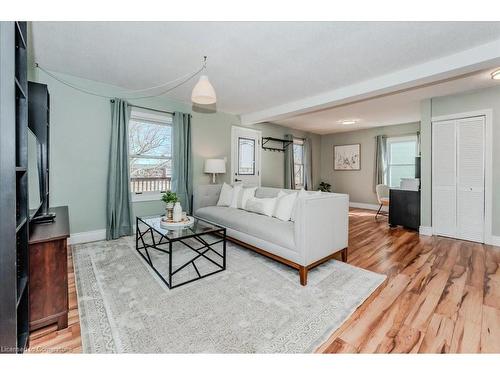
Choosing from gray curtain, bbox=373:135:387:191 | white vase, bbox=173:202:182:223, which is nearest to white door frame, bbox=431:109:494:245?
gray curtain, bbox=373:135:387:191

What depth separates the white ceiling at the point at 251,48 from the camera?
2.02 m

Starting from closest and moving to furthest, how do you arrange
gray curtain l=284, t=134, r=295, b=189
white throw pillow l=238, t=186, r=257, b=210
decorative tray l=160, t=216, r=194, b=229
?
1. decorative tray l=160, t=216, r=194, b=229
2. white throw pillow l=238, t=186, r=257, b=210
3. gray curtain l=284, t=134, r=295, b=189

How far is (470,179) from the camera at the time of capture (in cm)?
350

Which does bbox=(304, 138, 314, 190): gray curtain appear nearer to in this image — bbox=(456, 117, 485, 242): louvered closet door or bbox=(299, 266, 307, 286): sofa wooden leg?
bbox=(456, 117, 485, 242): louvered closet door

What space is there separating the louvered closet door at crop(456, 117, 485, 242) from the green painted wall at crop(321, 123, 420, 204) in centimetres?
241

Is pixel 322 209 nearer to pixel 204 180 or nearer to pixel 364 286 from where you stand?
pixel 364 286

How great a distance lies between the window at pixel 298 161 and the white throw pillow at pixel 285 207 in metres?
3.86

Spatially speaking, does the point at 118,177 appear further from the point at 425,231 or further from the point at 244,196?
the point at 425,231

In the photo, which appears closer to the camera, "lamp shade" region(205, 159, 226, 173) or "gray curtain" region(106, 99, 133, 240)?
"gray curtain" region(106, 99, 133, 240)

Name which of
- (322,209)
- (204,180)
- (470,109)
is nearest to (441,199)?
(470,109)

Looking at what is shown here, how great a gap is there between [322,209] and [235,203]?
168 centimetres

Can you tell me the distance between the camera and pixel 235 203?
3.67m

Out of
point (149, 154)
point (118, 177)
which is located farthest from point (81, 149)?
point (149, 154)

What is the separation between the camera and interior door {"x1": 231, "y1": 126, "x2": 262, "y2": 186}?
5.01 metres
